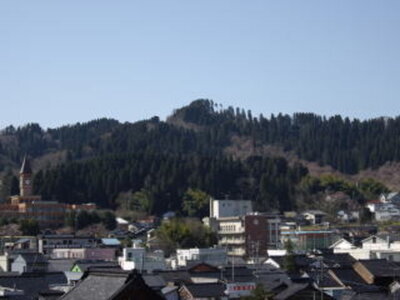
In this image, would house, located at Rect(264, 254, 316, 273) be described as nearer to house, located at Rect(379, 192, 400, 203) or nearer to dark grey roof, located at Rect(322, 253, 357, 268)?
dark grey roof, located at Rect(322, 253, 357, 268)

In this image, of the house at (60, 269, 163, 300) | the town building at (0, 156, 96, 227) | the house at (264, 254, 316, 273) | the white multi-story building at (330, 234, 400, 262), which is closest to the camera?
the house at (60, 269, 163, 300)

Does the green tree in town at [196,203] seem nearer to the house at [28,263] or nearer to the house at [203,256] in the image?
the house at [203,256]

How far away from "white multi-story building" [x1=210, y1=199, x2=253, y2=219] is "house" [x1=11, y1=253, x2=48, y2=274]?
116 ft

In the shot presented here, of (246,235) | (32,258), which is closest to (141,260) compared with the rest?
(32,258)

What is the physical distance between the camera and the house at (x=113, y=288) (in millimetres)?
24234

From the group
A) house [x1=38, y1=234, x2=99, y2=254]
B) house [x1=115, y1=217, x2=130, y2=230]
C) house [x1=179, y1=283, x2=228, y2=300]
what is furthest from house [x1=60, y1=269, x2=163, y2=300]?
house [x1=115, y1=217, x2=130, y2=230]

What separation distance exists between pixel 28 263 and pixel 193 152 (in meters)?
99.4

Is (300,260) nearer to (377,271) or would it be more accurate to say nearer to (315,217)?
(377,271)

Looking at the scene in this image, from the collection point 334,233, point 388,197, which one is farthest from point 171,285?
point 388,197

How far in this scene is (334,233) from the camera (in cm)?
7644

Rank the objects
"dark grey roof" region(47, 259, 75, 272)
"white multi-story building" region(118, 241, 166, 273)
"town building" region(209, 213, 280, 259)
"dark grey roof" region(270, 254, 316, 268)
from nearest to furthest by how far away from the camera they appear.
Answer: "dark grey roof" region(270, 254, 316, 268), "dark grey roof" region(47, 259, 75, 272), "white multi-story building" region(118, 241, 166, 273), "town building" region(209, 213, 280, 259)

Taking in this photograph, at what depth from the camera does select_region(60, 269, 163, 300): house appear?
24.2 m

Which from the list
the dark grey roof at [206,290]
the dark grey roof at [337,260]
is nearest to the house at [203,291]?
the dark grey roof at [206,290]

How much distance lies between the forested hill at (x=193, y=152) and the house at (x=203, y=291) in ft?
196
